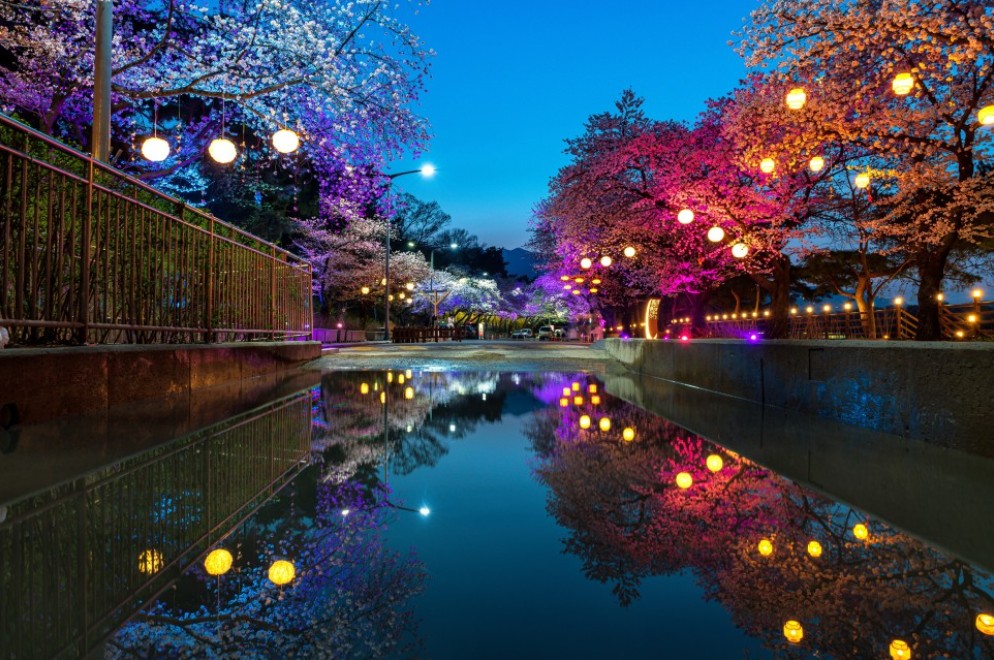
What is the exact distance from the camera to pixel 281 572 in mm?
2633

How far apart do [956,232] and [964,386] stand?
380 inches

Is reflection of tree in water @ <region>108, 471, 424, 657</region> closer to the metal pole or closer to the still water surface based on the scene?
the still water surface

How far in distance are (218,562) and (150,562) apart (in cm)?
30

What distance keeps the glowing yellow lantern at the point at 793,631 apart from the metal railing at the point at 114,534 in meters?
2.33

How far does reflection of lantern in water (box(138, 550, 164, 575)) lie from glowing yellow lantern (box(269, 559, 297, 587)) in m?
0.48

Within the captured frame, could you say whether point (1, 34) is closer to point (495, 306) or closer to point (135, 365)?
point (135, 365)

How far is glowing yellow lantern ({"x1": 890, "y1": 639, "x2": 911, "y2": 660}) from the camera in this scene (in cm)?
204

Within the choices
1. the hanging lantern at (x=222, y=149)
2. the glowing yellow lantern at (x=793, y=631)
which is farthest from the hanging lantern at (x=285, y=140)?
the glowing yellow lantern at (x=793, y=631)

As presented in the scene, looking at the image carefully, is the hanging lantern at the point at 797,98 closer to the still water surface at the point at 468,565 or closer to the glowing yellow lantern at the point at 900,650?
the still water surface at the point at 468,565

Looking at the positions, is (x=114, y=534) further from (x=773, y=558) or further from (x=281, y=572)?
(x=773, y=558)

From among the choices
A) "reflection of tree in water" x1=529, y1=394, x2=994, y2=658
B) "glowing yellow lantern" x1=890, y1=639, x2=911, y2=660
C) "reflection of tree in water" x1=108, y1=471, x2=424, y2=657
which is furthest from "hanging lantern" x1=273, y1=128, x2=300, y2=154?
"glowing yellow lantern" x1=890, y1=639, x2=911, y2=660

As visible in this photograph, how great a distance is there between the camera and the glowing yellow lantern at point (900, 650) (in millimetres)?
2038

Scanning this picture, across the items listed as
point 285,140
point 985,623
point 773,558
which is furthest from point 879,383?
point 285,140

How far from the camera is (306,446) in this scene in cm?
567
